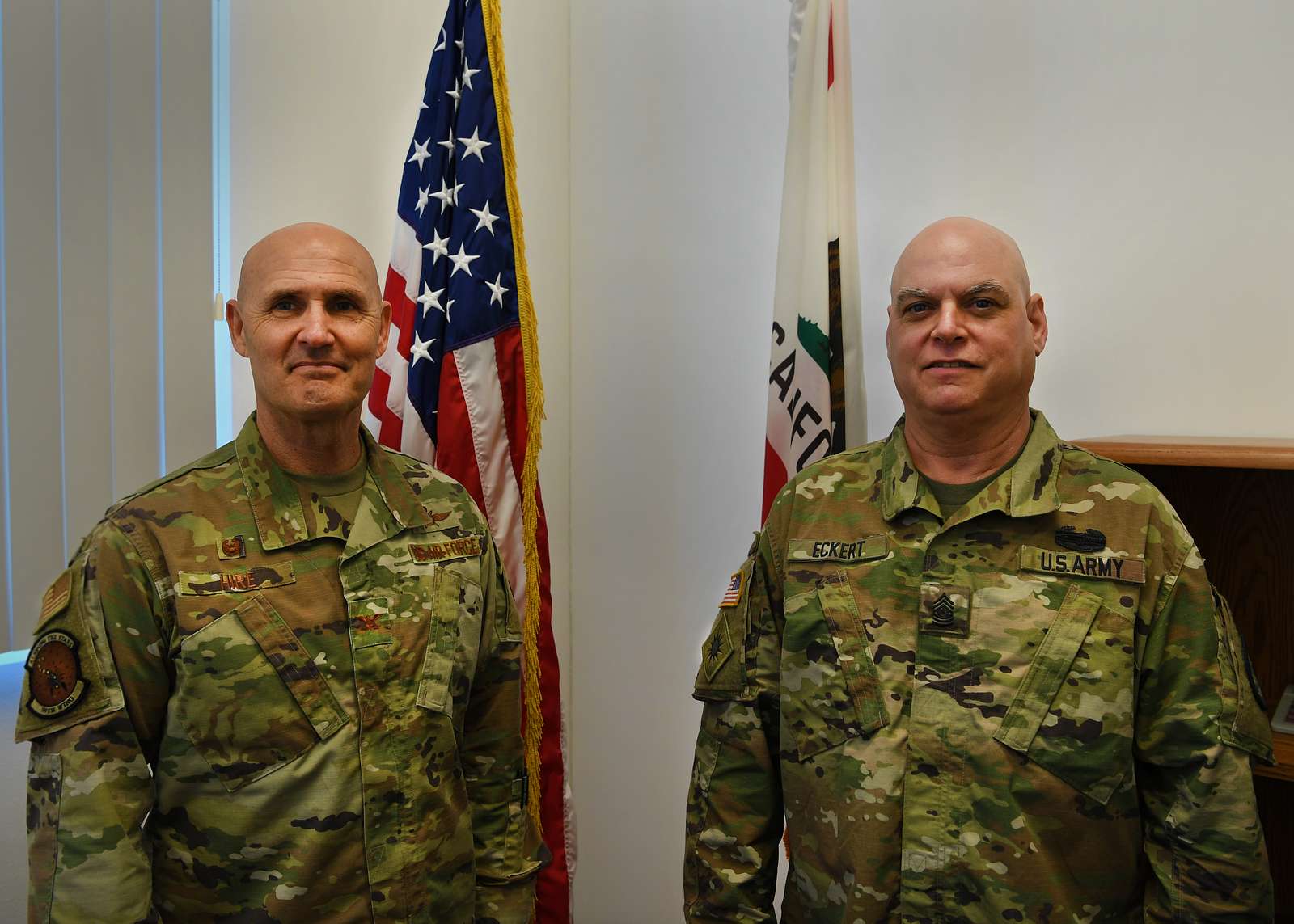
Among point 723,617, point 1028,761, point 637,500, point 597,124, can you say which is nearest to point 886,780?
point 1028,761

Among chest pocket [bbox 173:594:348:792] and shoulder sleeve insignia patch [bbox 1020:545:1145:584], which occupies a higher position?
shoulder sleeve insignia patch [bbox 1020:545:1145:584]

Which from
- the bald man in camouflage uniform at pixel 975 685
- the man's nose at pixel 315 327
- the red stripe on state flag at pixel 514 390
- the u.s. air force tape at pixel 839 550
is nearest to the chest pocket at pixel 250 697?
the man's nose at pixel 315 327

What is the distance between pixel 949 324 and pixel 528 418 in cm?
99

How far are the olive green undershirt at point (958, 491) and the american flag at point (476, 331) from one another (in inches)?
36.9

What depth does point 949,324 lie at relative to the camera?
135cm

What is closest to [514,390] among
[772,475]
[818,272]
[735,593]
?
[772,475]

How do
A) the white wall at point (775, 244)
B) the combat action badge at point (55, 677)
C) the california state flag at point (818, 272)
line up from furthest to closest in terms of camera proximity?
the california state flag at point (818, 272)
the white wall at point (775, 244)
the combat action badge at point (55, 677)

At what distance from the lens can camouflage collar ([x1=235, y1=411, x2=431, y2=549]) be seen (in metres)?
1.38

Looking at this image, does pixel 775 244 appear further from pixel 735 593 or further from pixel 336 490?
pixel 336 490

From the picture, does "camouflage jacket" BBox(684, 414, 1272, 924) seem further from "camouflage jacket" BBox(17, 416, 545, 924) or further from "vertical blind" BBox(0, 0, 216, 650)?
"vertical blind" BBox(0, 0, 216, 650)

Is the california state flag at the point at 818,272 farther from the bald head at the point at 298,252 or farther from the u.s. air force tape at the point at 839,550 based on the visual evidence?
the bald head at the point at 298,252

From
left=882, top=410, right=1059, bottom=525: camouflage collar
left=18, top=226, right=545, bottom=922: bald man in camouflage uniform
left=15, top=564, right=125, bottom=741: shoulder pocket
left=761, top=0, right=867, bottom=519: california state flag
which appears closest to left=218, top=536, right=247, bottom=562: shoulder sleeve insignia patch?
left=18, top=226, right=545, bottom=922: bald man in camouflage uniform

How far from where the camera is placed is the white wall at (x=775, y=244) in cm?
187

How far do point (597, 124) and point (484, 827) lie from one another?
1.89m
